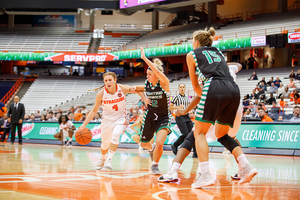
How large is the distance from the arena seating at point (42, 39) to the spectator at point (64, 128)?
22.5 m

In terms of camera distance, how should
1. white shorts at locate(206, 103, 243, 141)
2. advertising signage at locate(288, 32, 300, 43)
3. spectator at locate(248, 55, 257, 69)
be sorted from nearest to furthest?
white shorts at locate(206, 103, 243, 141) < advertising signage at locate(288, 32, 300, 43) < spectator at locate(248, 55, 257, 69)

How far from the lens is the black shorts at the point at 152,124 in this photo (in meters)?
6.15

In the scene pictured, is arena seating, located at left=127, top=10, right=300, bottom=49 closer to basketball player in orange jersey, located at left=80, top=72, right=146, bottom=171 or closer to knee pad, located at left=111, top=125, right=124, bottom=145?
basketball player in orange jersey, located at left=80, top=72, right=146, bottom=171

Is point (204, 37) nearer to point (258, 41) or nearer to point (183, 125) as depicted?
point (183, 125)

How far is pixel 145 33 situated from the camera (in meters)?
40.9

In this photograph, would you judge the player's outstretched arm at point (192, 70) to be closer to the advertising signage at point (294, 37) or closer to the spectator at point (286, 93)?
the spectator at point (286, 93)

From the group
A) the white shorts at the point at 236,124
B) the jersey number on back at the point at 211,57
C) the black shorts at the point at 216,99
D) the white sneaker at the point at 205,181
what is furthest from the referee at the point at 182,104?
the white sneaker at the point at 205,181

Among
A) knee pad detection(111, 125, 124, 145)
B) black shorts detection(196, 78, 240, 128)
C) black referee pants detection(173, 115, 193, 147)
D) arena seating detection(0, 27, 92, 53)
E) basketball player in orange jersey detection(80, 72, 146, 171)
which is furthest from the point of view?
arena seating detection(0, 27, 92, 53)

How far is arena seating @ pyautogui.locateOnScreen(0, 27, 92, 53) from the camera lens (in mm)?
38250

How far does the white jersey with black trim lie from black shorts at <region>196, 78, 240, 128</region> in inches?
108

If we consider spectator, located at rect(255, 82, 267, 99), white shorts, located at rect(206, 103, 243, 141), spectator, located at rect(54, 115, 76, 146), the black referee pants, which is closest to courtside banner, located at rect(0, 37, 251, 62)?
spectator, located at rect(255, 82, 267, 99)

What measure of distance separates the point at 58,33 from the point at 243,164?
40248 mm

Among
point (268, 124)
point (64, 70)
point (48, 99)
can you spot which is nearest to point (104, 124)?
point (268, 124)

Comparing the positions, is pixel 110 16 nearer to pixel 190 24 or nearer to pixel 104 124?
pixel 190 24
